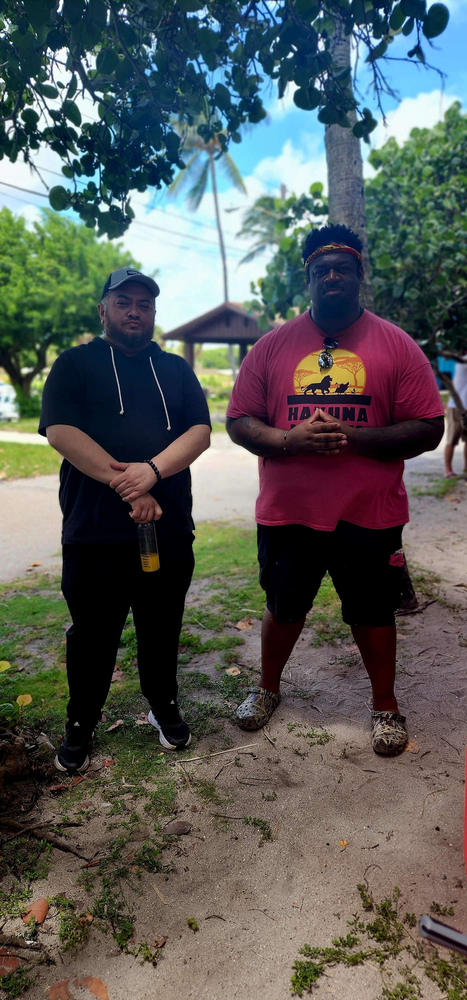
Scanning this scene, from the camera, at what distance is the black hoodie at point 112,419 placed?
2.35 meters

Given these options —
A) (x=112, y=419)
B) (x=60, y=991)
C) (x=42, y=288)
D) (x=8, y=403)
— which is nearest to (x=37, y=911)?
(x=60, y=991)

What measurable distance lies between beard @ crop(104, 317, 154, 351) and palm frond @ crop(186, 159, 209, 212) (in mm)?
28343

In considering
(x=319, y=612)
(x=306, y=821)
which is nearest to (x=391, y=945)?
(x=306, y=821)

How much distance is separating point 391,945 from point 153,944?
2.28 feet

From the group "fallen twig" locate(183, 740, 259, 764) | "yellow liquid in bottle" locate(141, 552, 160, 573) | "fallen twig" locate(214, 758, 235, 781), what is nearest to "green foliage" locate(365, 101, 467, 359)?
"yellow liquid in bottle" locate(141, 552, 160, 573)

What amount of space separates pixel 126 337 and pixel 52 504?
6233mm

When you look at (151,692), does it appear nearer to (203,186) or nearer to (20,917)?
(20,917)

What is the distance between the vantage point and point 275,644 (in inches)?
109

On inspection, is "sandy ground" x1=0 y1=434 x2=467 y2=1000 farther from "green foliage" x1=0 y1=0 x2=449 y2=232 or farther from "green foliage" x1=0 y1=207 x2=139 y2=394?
"green foliage" x1=0 y1=207 x2=139 y2=394

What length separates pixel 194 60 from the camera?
114 inches

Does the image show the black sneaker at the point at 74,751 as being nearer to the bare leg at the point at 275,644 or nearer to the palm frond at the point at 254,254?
the bare leg at the point at 275,644

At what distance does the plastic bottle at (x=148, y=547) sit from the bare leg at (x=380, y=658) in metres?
0.93

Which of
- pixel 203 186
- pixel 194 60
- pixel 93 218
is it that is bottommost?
pixel 93 218

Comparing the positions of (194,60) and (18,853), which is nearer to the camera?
(18,853)
